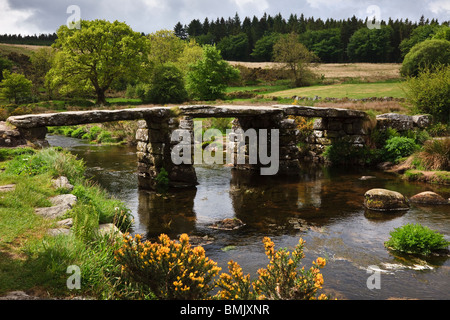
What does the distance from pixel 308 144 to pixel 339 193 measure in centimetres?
798

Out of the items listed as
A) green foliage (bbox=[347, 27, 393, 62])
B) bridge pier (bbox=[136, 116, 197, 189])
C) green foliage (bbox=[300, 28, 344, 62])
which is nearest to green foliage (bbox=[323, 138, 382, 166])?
bridge pier (bbox=[136, 116, 197, 189])

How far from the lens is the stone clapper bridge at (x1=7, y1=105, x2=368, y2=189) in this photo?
1163 centimetres

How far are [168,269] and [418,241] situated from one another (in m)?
5.65

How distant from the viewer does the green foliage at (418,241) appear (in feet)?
24.3

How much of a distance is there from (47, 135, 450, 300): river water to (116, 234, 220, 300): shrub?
237 centimetres

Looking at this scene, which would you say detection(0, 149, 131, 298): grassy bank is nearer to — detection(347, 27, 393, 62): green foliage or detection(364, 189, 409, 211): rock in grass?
detection(364, 189, 409, 211): rock in grass

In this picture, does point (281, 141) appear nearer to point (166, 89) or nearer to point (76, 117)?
point (76, 117)

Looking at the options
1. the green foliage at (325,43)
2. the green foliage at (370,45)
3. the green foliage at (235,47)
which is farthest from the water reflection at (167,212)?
the green foliage at (235,47)

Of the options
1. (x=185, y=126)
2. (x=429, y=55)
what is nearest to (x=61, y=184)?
(x=185, y=126)

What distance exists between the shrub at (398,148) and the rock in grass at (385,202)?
698 centimetres

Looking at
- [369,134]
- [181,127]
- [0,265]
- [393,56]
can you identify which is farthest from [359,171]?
[393,56]

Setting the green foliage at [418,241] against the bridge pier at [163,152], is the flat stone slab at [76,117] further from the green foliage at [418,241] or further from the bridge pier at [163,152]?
the green foliage at [418,241]

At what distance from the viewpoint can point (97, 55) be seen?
133 feet

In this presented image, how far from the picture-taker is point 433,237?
295 inches
